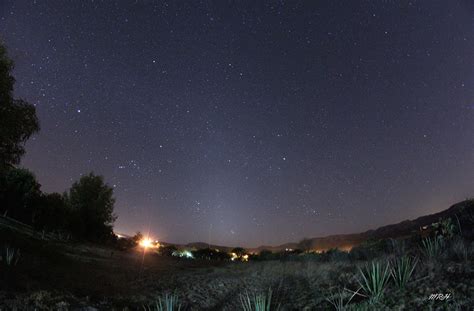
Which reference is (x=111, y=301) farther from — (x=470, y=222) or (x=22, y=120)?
(x=470, y=222)

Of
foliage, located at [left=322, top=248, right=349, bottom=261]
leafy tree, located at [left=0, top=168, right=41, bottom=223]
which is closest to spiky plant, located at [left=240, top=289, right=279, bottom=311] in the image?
foliage, located at [left=322, top=248, right=349, bottom=261]

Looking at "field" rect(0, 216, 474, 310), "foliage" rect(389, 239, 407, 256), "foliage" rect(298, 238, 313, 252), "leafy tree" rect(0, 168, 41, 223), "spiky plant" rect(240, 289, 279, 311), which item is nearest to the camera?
"spiky plant" rect(240, 289, 279, 311)

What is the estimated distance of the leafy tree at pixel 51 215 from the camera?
91.1 ft

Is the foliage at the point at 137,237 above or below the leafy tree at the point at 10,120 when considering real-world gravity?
below

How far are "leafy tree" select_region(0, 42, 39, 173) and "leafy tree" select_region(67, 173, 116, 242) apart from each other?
63.1 ft

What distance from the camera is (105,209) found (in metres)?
40.1

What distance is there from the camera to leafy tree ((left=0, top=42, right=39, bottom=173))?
1656cm

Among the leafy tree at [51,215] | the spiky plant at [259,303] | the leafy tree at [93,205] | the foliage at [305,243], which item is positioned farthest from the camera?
the foliage at [305,243]

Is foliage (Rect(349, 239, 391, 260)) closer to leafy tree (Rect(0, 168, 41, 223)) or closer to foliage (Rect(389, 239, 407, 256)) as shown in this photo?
foliage (Rect(389, 239, 407, 256))

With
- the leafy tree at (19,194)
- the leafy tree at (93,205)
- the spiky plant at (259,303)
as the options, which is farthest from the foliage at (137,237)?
the spiky plant at (259,303)

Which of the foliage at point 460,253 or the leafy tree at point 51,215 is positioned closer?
the foliage at point 460,253

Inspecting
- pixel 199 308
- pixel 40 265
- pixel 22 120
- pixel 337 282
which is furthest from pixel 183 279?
pixel 22 120

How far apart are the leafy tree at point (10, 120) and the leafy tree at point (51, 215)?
1094 centimetres

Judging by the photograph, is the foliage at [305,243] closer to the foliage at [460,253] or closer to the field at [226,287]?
the field at [226,287]
